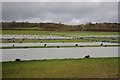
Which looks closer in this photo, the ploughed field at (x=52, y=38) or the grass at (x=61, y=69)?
the grass at (x=61, y=69)

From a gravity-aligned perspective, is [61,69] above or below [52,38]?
below

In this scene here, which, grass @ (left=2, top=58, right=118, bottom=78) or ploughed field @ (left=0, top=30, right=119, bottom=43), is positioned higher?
ploughed field @ (left=0, top=30, right=119, bottom=43)

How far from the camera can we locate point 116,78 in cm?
1505

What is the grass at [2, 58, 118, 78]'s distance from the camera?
1598 centimetres

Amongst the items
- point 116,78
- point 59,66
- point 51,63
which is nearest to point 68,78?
point 116,78

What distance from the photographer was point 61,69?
18109 millimetres

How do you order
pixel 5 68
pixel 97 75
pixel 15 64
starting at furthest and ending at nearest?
pixel 15 64 → pixel 5 68 → pixel 97 75

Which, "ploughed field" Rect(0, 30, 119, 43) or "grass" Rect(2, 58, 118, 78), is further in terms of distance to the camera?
"ploughed field" Rect(0, 30, 119, 43)

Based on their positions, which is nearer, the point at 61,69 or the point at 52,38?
the point at 61,69

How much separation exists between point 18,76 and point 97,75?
4716 mm

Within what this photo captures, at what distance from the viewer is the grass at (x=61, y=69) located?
52.4 ft

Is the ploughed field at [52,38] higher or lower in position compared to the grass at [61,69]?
higher

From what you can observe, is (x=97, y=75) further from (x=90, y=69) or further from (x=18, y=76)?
(x=18, y=76)

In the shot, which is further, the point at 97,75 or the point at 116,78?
the point at 97,75
